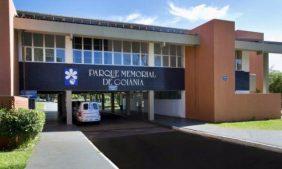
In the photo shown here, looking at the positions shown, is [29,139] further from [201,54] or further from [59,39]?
[201,54]

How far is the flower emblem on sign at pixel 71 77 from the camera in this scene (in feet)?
78.0

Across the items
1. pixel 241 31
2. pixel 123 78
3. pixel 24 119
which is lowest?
pixel 24 119

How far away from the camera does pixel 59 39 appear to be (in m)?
24.1

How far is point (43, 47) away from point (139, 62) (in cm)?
722

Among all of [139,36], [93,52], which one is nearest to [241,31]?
[139,36]

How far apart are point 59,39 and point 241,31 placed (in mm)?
21080

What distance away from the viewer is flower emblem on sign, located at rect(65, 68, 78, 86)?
23781 millimetres

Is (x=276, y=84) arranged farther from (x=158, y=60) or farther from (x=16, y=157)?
(x=16, y=157)

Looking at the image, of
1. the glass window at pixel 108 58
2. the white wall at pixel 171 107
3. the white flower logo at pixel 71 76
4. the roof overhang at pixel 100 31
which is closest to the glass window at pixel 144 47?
the roof overhang at pixel 100 31

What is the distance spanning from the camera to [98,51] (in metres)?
25.0

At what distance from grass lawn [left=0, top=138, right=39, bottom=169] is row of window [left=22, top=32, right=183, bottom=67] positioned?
11.0 meters

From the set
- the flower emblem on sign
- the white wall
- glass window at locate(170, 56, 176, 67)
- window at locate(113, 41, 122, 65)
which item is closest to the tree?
the white wall

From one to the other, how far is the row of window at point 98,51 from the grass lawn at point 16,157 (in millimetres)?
10981

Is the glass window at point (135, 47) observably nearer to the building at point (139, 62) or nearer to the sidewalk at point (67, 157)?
the building at point (139, 62)
